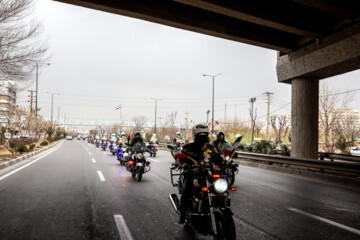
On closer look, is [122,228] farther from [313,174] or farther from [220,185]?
[313,174]

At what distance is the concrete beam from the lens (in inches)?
431

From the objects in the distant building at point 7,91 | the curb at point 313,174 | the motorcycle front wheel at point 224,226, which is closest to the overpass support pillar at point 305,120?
the curb at point 313,174

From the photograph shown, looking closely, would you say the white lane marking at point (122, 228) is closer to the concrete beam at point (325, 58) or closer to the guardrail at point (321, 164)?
the guardrail at point (321, 164)

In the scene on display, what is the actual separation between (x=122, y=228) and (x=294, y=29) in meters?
10.7

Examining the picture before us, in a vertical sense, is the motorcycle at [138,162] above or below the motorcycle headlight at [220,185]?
below

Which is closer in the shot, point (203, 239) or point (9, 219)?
point (203, 239)

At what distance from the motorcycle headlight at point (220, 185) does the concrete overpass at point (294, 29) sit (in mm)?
7450

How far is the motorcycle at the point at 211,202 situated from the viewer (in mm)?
3230

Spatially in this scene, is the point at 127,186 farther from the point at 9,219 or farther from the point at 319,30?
the point at 319,30

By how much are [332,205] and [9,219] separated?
22.0ft

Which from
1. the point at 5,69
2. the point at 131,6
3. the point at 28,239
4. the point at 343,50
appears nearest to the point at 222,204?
the point at 28,239

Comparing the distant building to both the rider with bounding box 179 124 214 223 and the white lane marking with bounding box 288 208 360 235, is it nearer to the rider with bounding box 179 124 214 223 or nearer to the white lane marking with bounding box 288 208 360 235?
the rider with bounding box 179 124 214 223

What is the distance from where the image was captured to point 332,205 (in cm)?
639

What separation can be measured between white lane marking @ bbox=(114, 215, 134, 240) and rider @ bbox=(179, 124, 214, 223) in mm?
861
